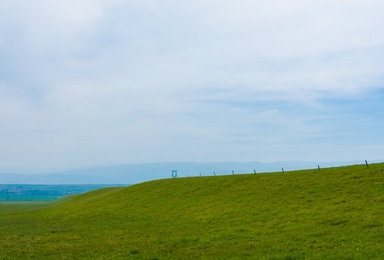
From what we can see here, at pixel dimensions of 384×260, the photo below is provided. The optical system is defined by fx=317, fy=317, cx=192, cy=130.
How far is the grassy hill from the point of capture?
78.5 feet

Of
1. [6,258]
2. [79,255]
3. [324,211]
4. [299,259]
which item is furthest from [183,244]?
[324,211]

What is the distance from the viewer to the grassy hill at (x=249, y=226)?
78.5 ft

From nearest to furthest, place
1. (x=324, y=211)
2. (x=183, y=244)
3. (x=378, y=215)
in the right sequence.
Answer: (x=183, y=244) < (x=378, y=215) < (x=324, y=211)

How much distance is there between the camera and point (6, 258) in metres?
24.9

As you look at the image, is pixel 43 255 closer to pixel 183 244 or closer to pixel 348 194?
pixel 183 244

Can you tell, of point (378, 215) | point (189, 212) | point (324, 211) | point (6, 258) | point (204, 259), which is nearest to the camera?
point (204, 259)

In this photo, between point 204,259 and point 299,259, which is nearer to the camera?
point 299,259

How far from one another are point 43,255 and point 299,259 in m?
20.1

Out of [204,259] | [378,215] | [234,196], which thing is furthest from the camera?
[234,196]

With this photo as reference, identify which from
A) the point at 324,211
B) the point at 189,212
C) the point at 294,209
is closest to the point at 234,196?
the point at 189,212

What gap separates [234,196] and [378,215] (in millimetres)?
27377

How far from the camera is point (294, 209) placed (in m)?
40.0

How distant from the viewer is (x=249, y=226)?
34.7 m

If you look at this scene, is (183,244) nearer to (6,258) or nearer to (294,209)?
(6,258)
